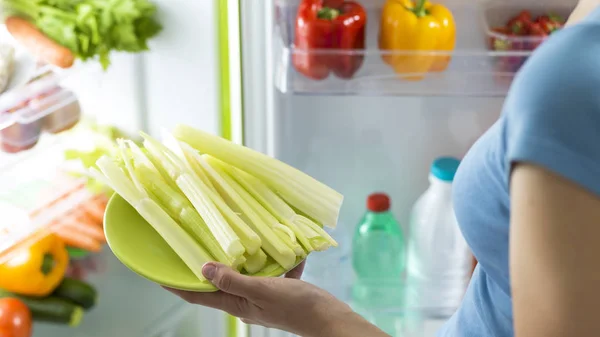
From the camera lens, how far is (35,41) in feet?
3.91

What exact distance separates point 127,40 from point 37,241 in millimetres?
346

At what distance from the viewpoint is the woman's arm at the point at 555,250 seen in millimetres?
506

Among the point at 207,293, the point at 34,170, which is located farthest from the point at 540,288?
the point at 34,170

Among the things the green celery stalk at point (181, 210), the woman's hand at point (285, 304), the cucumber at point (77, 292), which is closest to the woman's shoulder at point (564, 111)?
the woman's hand at point (285, 304)

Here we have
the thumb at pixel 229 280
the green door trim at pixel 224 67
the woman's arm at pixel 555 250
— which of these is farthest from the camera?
the green door trim at pixel 224 67

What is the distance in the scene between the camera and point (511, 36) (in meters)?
1.23

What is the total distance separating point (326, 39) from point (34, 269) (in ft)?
1.88

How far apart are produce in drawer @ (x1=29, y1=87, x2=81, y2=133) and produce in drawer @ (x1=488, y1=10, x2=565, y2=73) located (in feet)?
2.32

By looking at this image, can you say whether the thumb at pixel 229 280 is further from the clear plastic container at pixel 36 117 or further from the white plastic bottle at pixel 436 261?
the white plastic bottle at pixel 436 261

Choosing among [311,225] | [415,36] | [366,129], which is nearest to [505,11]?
[415,36]

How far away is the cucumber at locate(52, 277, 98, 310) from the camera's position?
125 centimetres

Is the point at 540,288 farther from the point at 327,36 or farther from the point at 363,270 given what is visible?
the point at 363,270

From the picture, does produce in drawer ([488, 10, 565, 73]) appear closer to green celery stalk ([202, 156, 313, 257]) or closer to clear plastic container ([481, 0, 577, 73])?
clear plastic container ([481, 0, 577, 73])

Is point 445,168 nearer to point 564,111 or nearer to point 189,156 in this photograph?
point 189,156
